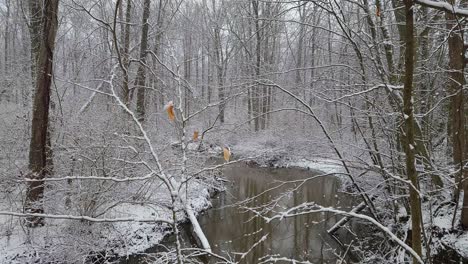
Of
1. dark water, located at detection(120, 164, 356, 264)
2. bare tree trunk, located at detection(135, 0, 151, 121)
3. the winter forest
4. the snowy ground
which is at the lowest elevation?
dark water, located at detection(120, 164, 356, 264)

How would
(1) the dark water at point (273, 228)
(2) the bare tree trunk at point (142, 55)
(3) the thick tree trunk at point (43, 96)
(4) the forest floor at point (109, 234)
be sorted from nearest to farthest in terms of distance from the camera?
(4) the forest floor at point (109, 234)
(3) the thick tree trunk at point (43, 96)
(1) the dark water at point (273, 228)
(2) the bare tree trunk at point (142, 55)

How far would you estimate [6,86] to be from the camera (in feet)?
57.7

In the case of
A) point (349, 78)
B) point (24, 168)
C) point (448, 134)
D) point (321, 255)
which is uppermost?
point (349, 78)

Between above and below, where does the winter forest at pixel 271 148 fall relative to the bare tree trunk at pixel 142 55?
below

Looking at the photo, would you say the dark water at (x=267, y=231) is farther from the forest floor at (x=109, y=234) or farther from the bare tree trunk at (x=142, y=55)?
the bare tree trunk at (x=142, y=55)

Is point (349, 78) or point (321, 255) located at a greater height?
point (349, 78)

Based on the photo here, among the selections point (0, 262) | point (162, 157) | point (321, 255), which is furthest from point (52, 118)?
point (321, 255)

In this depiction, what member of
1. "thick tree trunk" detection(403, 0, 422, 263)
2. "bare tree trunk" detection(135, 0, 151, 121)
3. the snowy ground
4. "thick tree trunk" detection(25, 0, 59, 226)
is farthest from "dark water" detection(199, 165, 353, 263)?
"bare tree trunk" detection(135, 0, 151, 121)

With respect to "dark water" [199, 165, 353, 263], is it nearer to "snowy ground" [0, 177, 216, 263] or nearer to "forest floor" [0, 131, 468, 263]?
"forest floor" [0, 131, 468, 263]

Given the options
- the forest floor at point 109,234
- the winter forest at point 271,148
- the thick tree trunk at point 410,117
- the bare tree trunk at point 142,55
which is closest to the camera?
the thick tree trunk at point 410,117

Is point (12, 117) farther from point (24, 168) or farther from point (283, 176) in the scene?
point (283, 176)

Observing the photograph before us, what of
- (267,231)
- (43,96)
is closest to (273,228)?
(267,231)

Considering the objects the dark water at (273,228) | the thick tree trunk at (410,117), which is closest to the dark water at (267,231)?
the dark water at (273,228)

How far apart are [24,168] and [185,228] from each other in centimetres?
396
